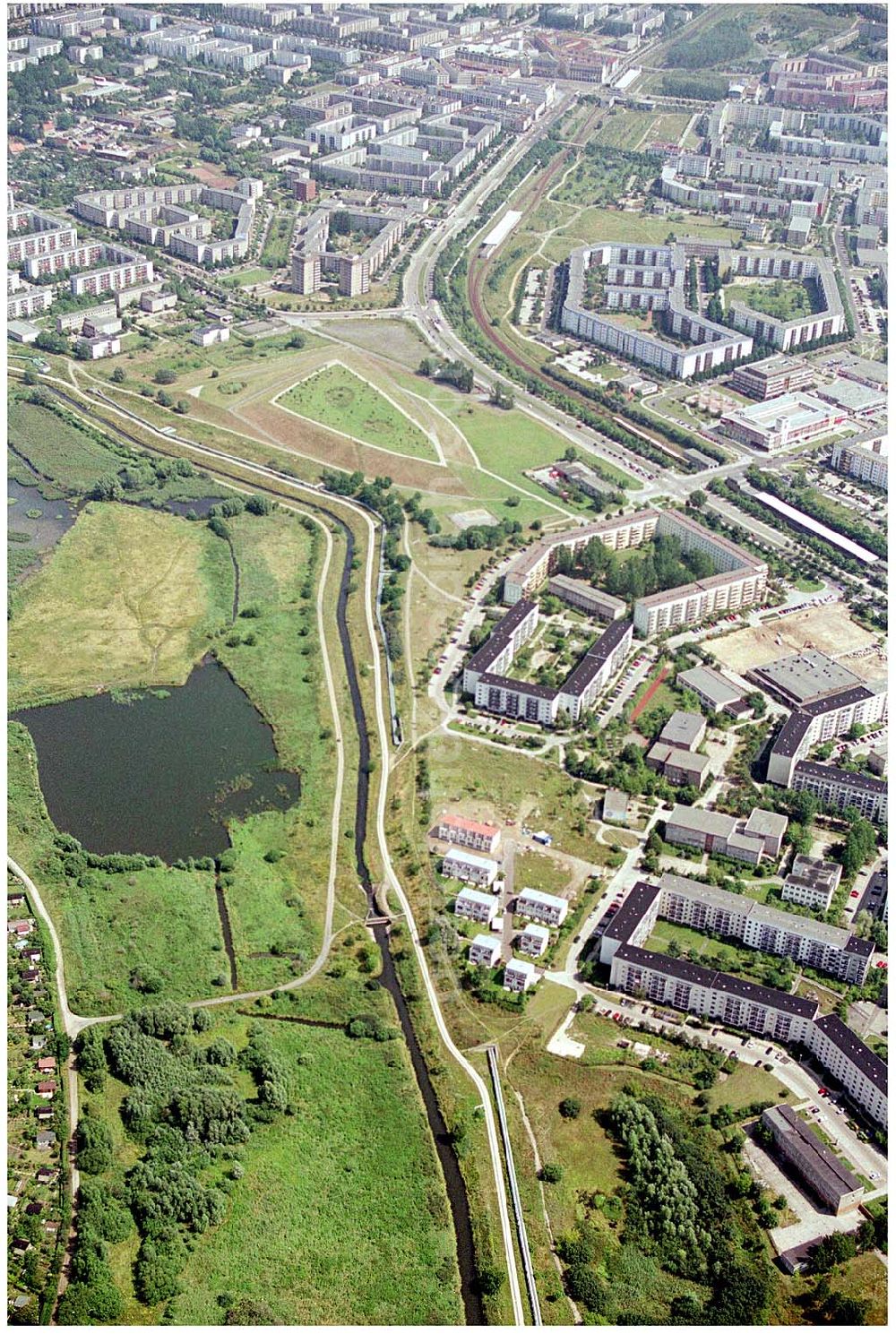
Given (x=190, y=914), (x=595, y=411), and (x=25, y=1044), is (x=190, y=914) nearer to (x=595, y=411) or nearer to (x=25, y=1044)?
(x=25, y=1044)

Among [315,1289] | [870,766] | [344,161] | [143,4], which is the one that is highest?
[143,4]

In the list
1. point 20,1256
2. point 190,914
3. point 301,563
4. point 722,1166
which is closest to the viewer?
point 20,1256

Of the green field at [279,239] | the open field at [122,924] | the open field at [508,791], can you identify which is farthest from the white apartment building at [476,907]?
the green field at [279,239]

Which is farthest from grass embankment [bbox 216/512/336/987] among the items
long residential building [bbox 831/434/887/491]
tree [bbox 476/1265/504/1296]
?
long residential building [bbox 831/434/887/491]

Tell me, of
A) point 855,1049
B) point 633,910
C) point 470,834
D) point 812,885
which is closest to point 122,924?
point 470,834

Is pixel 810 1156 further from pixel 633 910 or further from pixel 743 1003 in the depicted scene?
pixel 633 910

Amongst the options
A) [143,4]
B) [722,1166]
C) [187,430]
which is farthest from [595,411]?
[143,4]
